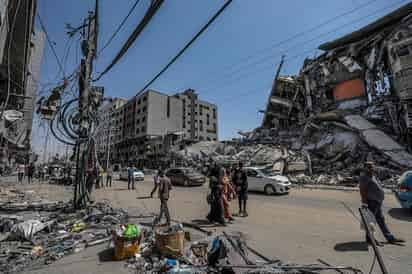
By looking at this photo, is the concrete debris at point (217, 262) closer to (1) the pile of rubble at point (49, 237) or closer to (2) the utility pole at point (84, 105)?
(1) the pile of rubble at point (49, 237)

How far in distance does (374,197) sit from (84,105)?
1020cm

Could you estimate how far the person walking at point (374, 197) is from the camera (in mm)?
4500

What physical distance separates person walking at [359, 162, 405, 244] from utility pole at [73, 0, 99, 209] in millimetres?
9330

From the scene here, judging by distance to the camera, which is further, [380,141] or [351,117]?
[351,117]

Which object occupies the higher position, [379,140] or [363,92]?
[363,92]

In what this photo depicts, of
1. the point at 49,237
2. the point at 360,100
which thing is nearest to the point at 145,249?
the point at 49,237

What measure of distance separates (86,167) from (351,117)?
27.1 meters

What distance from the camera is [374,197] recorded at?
4.55 metres

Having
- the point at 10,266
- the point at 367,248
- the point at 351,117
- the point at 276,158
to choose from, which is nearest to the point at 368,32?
the point at 351,117

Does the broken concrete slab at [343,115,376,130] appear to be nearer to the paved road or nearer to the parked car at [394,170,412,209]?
the paved road

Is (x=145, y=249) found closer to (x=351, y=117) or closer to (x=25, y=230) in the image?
(x=25, y=230)

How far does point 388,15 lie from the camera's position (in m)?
27.3

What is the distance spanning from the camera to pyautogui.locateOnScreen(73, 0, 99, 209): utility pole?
25.9 ft

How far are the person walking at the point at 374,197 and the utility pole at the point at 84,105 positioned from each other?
9.33 metres
